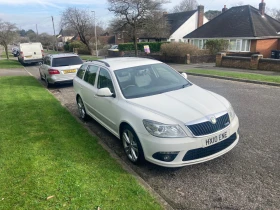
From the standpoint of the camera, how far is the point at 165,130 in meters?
3.42

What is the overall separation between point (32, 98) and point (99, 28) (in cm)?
4602

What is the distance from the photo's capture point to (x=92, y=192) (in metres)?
3.17

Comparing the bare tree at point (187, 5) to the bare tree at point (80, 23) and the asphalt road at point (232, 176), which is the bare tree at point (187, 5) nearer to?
the bare tree at point (80, 23)

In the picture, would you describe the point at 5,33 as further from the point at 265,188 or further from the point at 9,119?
the point at 265,188

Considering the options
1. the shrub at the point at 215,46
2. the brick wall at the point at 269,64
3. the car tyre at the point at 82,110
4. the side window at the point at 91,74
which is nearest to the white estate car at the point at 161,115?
the side window at the point at 91,74

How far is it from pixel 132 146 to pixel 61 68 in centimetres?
871

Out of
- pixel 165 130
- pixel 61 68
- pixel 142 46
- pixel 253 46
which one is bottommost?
pixel 165 130

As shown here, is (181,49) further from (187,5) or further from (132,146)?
(187,5)

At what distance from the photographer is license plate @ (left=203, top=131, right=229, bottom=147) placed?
11.3 feet

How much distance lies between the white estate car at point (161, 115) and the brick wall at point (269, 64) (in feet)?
40.3

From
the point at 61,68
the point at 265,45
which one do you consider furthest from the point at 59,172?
the point at 265,45

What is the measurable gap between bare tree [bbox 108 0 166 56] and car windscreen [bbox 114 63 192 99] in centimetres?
2420

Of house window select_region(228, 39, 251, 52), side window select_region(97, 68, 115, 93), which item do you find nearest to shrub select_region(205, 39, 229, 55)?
house window select_region(228, 39, 251, 52)

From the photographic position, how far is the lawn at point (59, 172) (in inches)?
119
